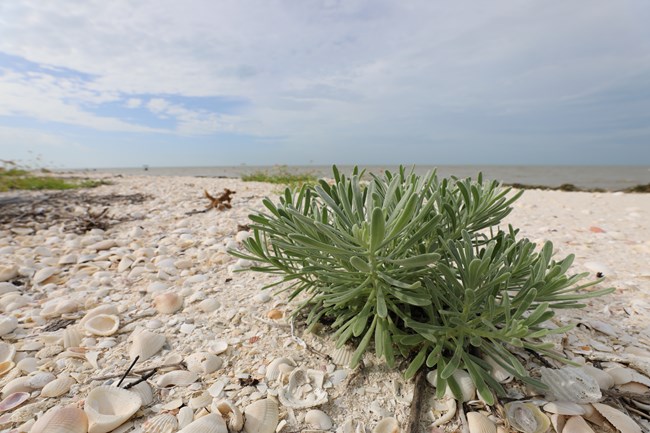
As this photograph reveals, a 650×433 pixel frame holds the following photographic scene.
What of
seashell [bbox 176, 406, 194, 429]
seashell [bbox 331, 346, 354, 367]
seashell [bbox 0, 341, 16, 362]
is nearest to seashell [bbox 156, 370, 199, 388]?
seashell [bbox 176, 406, 194, 429]

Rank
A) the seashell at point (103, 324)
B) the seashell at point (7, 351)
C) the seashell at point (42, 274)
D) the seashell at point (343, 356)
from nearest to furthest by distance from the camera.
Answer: the seashell at point (343, 356), the seashell at point (7, 351), the seashell at point (103, 324), the seashell at point (42, 274)

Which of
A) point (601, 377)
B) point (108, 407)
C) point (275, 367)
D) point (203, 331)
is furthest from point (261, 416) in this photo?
point (601, 377)

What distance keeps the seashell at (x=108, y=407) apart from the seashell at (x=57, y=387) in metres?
0.15

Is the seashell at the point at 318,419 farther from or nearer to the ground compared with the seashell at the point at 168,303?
nearer to the ground

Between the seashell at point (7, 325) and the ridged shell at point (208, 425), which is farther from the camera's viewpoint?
the seashell at point (7, 325)

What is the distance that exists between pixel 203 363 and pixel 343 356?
52 cm

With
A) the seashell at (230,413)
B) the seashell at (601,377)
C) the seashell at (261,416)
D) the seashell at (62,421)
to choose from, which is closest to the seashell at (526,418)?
the seashell at (601,377)

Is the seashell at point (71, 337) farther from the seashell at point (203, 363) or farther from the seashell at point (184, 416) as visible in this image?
the seashell at point (184, 416)

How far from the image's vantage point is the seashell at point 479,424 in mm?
1061

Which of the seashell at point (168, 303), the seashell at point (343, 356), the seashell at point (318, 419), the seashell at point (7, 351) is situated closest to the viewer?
the seashell at point (318, 419)

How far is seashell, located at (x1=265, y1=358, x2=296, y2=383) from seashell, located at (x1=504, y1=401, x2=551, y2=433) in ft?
2.35

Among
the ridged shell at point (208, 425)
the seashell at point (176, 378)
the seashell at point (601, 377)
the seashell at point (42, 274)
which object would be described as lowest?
the seashell at point (42, 274)

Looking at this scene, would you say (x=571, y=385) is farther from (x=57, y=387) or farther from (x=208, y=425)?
(x=57, y=387)

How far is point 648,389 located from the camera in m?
1.19
